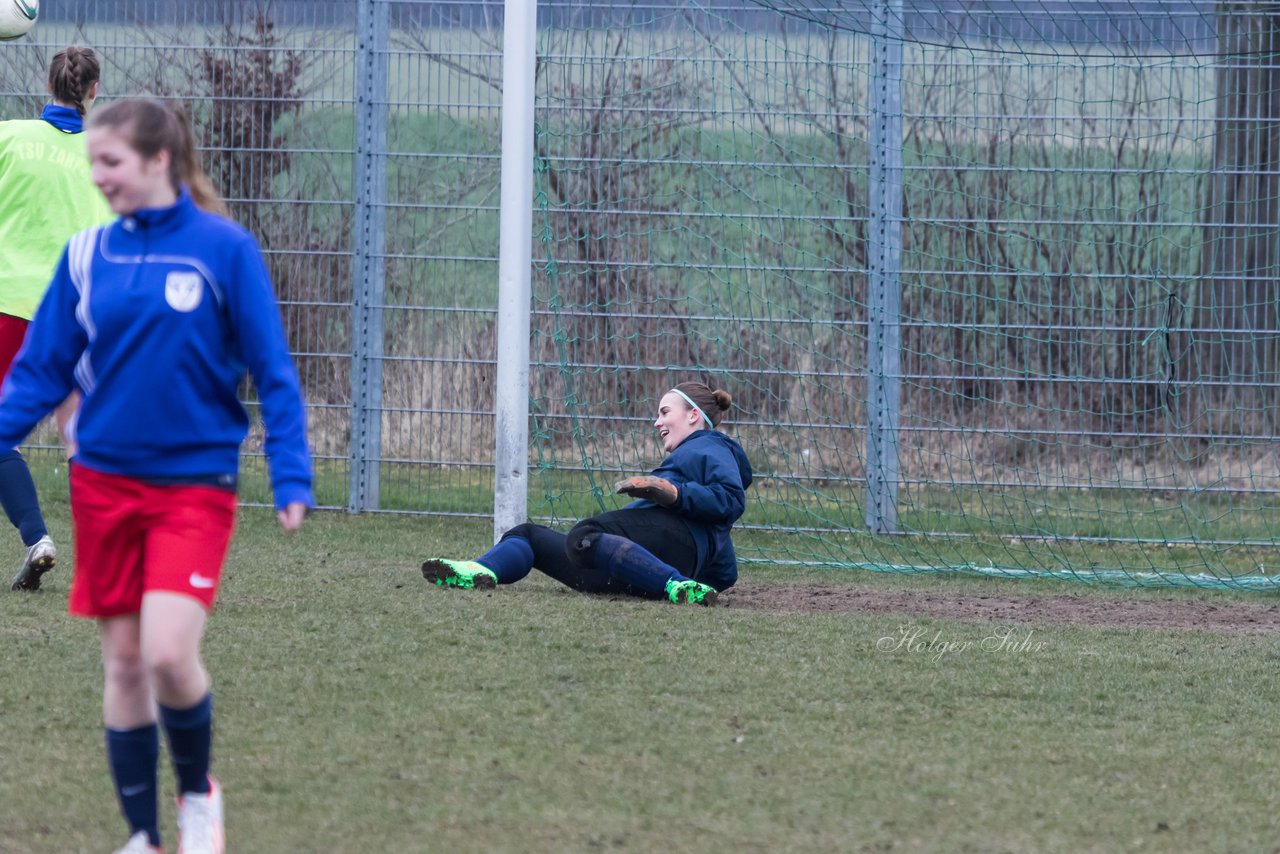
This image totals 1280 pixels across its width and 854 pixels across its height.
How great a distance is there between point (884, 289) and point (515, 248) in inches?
86.1

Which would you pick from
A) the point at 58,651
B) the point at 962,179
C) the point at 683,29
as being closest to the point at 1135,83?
the point at 962,179

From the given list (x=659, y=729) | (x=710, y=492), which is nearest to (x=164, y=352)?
(x=659, y=729)

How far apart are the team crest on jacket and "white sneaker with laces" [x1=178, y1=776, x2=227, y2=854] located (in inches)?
34.9

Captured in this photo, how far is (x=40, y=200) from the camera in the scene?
5707mm

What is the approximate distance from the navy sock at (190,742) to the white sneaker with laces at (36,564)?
2940mm

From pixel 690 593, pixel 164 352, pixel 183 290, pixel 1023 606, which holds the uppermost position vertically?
pixel 183 290

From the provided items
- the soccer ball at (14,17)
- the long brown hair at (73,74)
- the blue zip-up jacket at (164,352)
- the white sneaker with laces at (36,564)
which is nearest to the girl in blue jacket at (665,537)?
the white sneaker with laces at (36,564)

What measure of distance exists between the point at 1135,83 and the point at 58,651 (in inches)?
227

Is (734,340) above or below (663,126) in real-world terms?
below

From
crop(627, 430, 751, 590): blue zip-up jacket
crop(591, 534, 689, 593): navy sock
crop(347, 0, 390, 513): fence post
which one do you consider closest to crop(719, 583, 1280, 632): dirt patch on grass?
crop(627, 430, 751, 590): blue zip-up jacket

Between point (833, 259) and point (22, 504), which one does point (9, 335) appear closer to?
point (22, 504)

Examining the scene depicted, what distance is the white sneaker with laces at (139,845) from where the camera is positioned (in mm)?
3021

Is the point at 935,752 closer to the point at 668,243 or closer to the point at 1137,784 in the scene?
the point at 1137,784

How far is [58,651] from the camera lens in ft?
16.0
